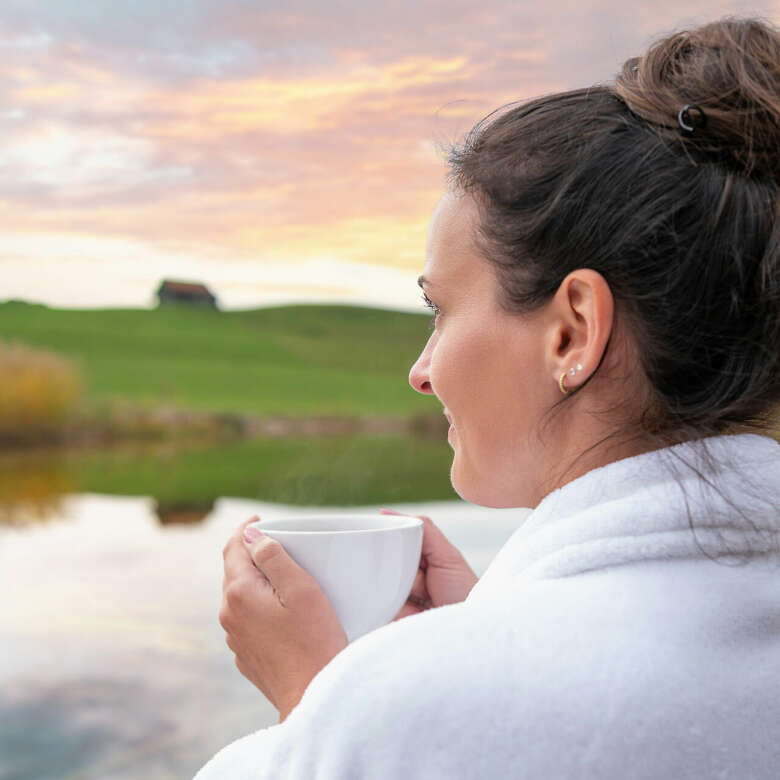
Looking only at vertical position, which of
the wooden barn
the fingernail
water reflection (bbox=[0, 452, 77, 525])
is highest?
the fingernail

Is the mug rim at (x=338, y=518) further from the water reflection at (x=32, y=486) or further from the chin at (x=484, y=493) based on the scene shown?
the water reflection at (x=32, y=486)

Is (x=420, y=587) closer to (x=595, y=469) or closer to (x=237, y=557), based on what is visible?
(x=237, y=557)

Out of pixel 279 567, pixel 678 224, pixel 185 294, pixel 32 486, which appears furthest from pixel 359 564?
pixel 185 294

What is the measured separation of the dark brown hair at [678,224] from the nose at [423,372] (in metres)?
0.13

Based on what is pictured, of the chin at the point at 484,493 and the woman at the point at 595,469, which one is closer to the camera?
the woman at the point at 595,469

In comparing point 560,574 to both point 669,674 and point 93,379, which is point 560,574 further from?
point 93,379

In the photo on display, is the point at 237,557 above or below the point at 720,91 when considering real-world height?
below

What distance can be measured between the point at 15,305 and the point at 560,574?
1634 centimetres

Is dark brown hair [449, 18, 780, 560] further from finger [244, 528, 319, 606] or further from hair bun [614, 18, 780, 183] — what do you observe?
finger [244, 528, 319, 606]

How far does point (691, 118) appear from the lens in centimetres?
55

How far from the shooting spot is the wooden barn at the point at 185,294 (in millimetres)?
18109

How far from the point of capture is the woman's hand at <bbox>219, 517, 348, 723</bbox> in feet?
2.14

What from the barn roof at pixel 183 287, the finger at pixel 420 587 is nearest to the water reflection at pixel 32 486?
the barn roof at pixel 183 287

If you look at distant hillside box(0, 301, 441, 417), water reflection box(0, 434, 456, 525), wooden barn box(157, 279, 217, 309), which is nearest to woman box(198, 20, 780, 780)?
water reflection box(0, 434, 456, 525)
